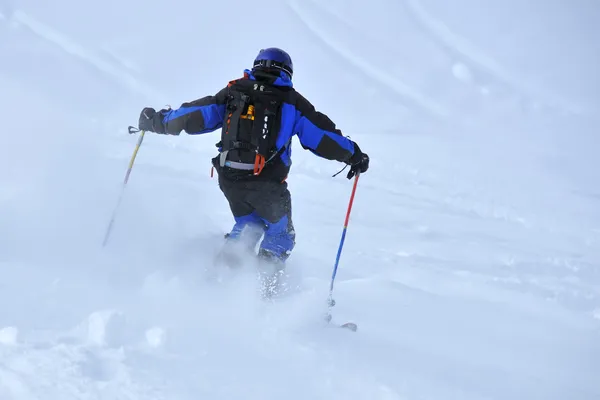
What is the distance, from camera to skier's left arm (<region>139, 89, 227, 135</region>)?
3883mm

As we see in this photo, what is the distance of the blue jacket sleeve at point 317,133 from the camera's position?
384 centimetres

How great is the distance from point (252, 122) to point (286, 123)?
25 cm

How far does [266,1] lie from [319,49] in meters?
3.72

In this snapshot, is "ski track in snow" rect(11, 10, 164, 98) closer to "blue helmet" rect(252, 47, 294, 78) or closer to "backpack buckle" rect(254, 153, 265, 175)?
"blue helmet" rect(252, 47, 294, 78)

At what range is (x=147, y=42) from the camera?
15648mm

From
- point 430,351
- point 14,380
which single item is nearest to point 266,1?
point 430,351

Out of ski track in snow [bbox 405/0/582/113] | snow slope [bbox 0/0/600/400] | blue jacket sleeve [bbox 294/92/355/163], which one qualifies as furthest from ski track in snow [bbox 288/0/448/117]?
blue jacket sleeve [bbox 294/92/355/163]

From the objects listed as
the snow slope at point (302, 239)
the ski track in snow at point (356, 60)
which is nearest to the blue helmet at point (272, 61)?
the snow slope at point (302, 239)

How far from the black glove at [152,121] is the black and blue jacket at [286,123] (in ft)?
0.48

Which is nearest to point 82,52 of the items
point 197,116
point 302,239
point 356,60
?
point 356,60

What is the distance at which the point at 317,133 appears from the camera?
153 inches

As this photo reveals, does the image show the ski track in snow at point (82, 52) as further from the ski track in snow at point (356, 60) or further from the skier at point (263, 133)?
the skier at point (263, 133)

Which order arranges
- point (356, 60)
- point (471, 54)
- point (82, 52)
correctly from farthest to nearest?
1. point (471, 54)
2. point (356, 60)
3. point (82, 52)

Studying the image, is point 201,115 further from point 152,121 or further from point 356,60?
point 356,60
